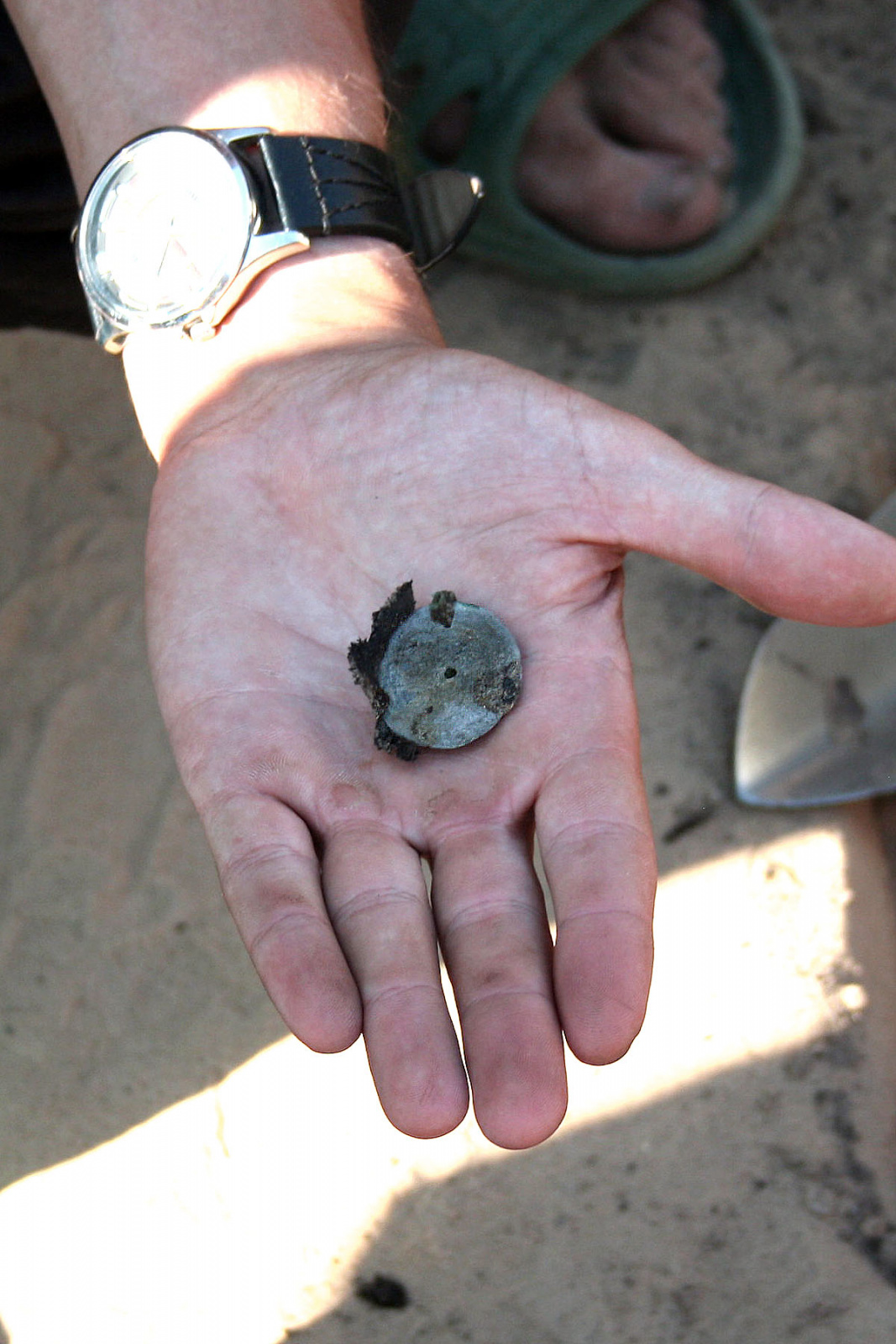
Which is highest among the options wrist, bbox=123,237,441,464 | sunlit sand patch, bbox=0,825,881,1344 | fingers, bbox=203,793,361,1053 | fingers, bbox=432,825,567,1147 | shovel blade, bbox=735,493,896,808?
wrist, bbox=123,237,441,464

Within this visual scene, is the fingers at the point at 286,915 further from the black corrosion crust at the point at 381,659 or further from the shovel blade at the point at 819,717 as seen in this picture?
the shovel blade at the point at 819,717

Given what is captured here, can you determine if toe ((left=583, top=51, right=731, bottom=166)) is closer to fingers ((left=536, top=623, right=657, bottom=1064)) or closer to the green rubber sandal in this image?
the green rubber sandal

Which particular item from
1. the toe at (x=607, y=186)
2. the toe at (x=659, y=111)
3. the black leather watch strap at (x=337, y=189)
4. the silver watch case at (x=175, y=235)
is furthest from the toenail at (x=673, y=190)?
the silver watch case at (x=175, y=235)

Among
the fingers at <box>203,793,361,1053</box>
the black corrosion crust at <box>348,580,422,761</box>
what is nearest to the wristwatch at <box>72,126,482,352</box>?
the black corrosion crust at <box>348,580,422,761</box>

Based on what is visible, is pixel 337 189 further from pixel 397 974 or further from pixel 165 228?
pixel 397 974

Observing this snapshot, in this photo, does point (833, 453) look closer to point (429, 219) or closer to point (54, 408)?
point (429, 219)
